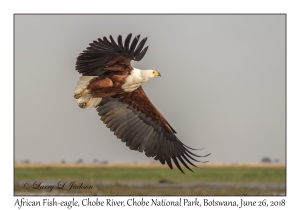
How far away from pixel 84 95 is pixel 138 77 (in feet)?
3.99

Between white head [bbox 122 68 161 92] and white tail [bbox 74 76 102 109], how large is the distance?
70cm

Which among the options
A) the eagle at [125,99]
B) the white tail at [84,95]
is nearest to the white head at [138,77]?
the eagle at [125,99]

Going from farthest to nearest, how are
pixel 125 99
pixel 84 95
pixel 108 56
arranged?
pixel 125 99
pixel 84 95
pixel 108 56

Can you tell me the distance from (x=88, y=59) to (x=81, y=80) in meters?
0.61

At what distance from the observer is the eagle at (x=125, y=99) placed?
1134cm

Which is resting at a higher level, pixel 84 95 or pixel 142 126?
pixel 84 95

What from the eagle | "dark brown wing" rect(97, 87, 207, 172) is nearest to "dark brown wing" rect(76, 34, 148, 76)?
the eagle

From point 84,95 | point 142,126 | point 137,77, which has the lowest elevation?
point 142,126

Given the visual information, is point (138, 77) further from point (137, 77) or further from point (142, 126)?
point (142, 126)

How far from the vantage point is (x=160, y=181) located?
84.8ft

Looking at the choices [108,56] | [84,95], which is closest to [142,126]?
[84,95]

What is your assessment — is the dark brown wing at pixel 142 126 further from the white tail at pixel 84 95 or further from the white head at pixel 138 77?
the white head at pixel 138 77

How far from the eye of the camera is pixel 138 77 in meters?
11.6

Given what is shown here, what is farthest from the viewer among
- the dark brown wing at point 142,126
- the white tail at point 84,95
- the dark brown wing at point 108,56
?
the dark brown wing at point 142,126
